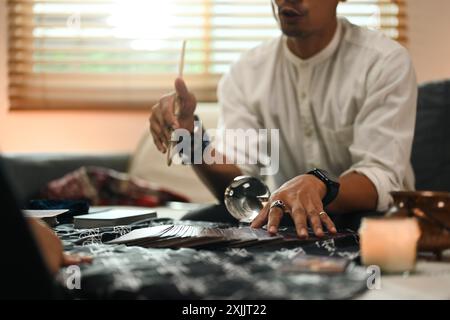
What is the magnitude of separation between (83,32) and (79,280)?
269cm

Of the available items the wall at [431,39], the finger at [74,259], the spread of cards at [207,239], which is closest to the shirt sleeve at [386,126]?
the spread of cards at [207,239]

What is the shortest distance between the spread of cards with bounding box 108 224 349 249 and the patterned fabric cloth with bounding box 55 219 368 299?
28 millimetres

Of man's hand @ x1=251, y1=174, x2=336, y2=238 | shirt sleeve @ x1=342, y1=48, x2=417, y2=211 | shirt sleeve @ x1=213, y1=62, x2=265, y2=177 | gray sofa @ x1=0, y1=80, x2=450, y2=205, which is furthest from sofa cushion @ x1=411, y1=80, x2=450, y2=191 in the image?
man's hand @ x1=251, y1=174, x2=336, y2=238

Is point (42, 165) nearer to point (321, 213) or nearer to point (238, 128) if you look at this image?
point (238, 128)

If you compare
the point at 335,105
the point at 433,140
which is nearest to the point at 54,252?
the point at 335,105

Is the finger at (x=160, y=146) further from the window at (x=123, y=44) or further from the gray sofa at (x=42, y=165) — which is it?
the window at (x=123, y=44)

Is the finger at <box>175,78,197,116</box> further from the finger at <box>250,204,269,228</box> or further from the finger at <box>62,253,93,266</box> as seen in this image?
the finger at <box>62,253,93,266</box>

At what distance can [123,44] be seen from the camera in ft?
10.3

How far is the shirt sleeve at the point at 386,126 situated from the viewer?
4.69ft

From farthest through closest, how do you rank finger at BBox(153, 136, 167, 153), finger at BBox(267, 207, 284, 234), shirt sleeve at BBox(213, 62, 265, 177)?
shirt sleeve at BBox(213, 62, 265, 177)
finger at BBox(153, 136, 167, 153)
finger at BBox(267, 207, 284, 234)

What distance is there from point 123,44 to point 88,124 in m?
0.43

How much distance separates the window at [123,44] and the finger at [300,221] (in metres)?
2.19

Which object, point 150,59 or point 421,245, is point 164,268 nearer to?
point 421,245

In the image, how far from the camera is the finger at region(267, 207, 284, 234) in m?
0.96
